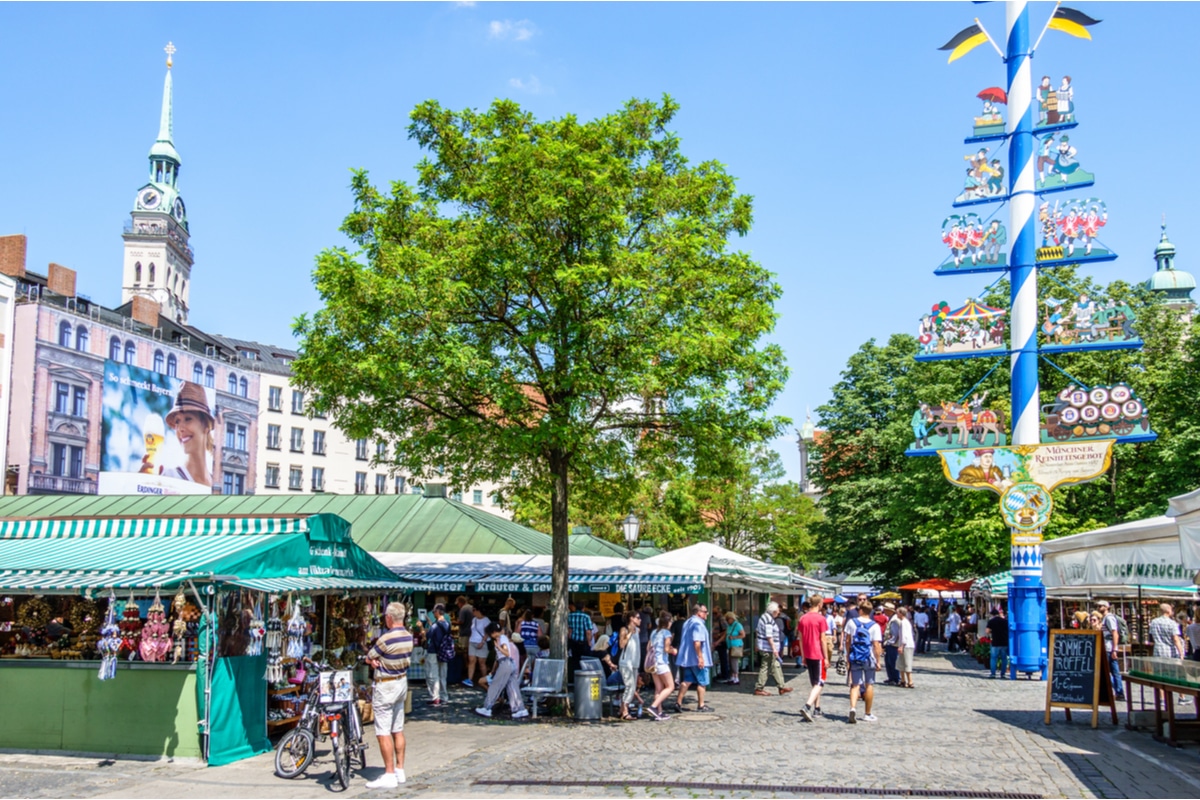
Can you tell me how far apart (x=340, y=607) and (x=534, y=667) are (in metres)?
2.94

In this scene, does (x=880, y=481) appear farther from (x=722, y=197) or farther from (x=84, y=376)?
(x=84, y=376)

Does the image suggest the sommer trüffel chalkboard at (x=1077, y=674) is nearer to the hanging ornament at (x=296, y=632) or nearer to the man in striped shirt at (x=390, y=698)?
the man in striped shirt at (x=390, y=698)

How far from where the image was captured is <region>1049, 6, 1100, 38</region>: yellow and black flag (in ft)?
84.4

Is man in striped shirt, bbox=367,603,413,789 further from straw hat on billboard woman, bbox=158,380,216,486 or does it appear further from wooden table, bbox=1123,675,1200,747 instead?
straw hat on billboard woman, bbox=158,380,216,486

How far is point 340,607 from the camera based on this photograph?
1557 centimetres

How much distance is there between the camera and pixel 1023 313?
25.2 m

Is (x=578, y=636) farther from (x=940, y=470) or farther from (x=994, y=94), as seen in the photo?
(x=940, y=470)

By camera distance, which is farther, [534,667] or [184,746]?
[534,667]

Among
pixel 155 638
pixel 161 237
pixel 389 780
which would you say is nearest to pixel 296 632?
pixel 155 638

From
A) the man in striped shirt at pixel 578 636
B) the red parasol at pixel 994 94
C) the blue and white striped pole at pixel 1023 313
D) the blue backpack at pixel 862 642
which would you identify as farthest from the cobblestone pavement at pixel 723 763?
the red parasol at pixel 994 94

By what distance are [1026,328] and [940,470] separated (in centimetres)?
1137

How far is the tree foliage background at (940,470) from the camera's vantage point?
33.4 meters

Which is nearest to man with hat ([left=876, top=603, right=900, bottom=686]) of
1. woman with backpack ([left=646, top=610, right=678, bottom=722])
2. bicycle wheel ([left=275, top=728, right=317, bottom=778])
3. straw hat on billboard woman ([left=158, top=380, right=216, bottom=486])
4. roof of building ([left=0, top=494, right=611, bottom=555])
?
woman with backpack ([left=646, top=610, right=678, bottom=722])

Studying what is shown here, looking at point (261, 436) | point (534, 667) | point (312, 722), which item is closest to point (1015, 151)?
point (534, 667)
